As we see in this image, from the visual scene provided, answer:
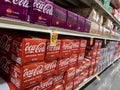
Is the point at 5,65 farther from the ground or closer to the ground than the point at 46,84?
farther from the ground

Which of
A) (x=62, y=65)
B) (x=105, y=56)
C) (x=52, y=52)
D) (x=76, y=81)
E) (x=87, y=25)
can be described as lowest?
(x=76, y=81)

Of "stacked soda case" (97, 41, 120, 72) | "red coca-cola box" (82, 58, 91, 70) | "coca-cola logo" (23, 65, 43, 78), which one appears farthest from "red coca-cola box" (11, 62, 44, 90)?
"stacked soda case" (97, 41, 120, 72)

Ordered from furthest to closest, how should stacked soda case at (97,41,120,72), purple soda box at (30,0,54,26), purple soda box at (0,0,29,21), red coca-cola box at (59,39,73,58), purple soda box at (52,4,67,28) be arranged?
stacked soda case at (97,41,120,72) < red coca-cola box at (59,39,73,58) < purple soda box at (52,4,67,28) < purple soda box at (30,0,54,26) < purple soda box at (0,0,29,21)

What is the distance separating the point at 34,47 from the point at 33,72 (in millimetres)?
152

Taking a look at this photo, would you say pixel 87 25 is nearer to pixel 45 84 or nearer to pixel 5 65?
pixel 45 84

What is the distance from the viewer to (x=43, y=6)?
34.1 inches

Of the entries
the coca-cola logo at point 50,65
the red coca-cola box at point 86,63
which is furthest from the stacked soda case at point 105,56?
the coca-cola logo at point 50,65

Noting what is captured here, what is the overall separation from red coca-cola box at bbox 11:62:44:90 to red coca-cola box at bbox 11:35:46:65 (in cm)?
3

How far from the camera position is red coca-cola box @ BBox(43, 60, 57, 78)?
3.60ft

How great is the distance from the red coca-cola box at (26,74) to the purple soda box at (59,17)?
291mm

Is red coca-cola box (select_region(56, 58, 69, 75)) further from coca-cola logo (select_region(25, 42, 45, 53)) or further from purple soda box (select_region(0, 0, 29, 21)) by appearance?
purple soda box (select_region(0, 0, 29, 21))

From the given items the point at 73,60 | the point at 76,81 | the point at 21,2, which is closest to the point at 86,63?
the point at 76,81

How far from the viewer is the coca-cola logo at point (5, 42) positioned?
3.07 feet

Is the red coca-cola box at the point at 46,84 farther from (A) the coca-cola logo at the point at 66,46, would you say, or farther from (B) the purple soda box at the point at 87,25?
(B) the purple soda box at the point at 87,25
